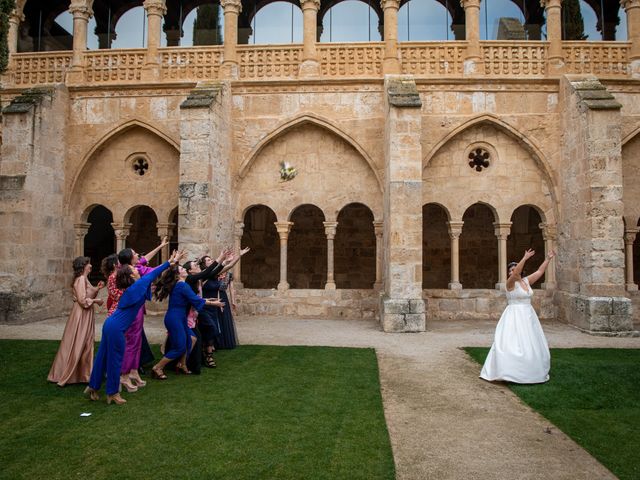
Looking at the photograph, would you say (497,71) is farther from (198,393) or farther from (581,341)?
(198,393)

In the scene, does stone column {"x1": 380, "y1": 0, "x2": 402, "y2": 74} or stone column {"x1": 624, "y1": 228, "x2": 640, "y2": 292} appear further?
stone column {"x1": 380, "y1": 0, "x2": 402, "y2": 74}

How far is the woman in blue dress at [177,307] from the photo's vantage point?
5652 millimetres

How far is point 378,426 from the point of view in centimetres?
426

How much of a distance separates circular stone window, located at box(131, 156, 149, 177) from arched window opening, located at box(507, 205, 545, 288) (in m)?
11.3

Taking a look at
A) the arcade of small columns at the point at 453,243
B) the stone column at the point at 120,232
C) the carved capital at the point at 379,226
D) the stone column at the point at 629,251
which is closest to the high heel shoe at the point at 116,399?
the arcade of small columns at the point at 453,243

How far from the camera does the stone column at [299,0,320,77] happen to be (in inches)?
449

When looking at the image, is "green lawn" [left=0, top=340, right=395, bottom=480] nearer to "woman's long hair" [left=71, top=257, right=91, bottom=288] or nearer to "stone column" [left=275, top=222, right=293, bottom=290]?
"woman's long hair" [left=71, top=257, right=91, bottom=288]

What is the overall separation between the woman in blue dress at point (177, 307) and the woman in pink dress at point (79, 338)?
0.75m

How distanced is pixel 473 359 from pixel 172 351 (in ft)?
13.9

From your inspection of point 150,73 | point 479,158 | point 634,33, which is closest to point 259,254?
point 150,73

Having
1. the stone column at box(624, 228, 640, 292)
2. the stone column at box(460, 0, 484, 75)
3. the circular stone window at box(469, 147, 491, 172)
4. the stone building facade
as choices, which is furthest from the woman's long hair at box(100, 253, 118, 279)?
the stone column at box(624, 228, 640, 292)

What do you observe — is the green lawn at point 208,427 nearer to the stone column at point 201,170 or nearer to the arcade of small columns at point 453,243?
the stone column at point 201,170

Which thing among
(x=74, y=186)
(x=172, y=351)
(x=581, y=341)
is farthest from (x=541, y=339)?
(x=74, y=186)

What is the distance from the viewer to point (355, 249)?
1559 cm
